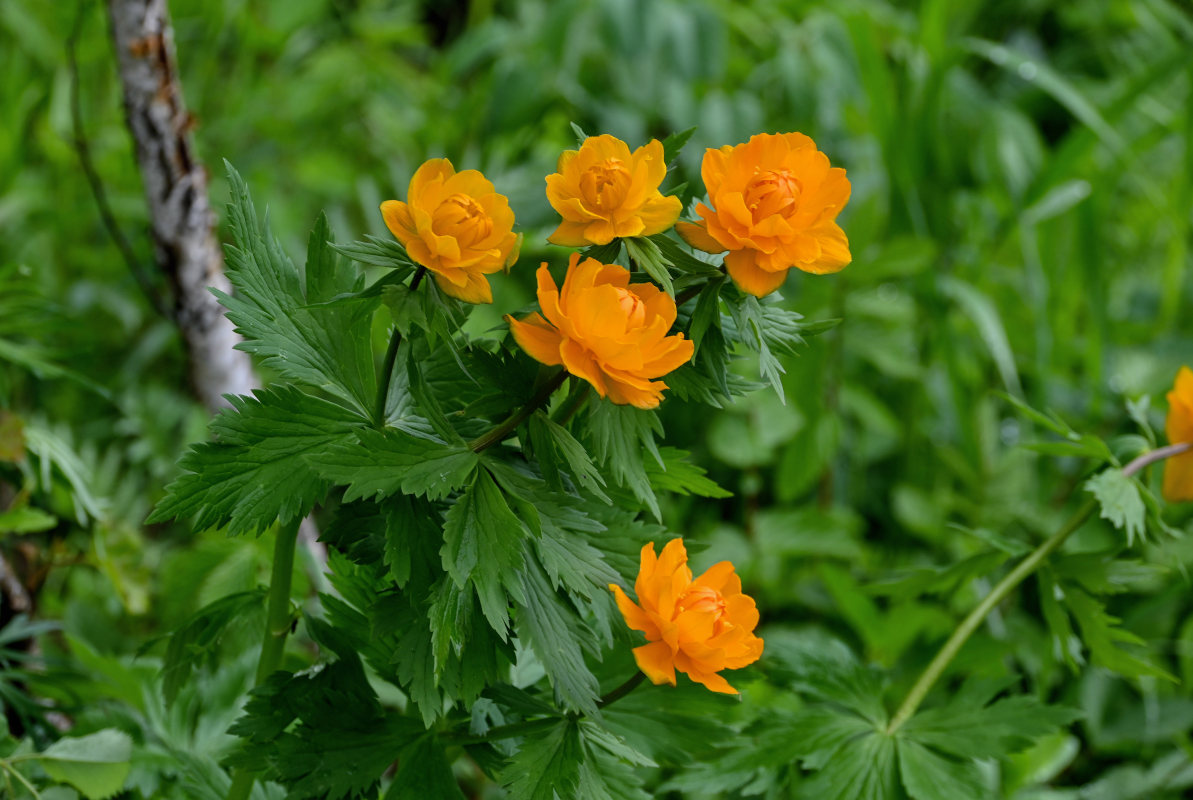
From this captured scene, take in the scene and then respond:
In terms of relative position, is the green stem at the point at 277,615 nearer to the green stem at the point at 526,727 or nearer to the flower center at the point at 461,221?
the green stem at the point at 526,727

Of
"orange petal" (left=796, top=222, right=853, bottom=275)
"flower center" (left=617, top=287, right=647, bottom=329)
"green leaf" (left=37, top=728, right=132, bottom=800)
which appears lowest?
"green leaf" (left=37, top=728, right=132, bottom=800)

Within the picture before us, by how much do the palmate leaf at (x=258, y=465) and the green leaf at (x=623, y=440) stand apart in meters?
0.16

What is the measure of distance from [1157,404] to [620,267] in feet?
4.60

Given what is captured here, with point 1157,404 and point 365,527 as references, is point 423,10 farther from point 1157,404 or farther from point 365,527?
point 365,527

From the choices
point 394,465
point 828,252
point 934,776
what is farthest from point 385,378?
point 934,776

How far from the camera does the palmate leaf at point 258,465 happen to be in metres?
0.62

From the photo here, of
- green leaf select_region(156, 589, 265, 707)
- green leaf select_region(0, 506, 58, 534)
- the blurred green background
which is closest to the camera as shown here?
green leaf select_region(156, 589, 265, 707)

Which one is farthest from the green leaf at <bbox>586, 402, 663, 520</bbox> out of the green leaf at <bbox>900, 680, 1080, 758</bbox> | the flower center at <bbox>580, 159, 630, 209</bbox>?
the green leaf at <bbox>900, 680, 1080, 758</bbox>

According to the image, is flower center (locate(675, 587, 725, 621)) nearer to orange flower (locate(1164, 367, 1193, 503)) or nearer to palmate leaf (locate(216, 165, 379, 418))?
palmate leaf (locate(216, 165, 379, 418))

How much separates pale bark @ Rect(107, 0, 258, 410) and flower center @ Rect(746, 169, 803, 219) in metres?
0.75

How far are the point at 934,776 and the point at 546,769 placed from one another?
0.38 meters

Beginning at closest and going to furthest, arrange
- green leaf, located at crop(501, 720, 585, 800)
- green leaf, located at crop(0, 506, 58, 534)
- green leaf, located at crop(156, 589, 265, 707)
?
1. green leaf, located at crop(501, 720, 585, 800)
2. green leaf, located at crop(156, 589, 265, 707)
3. green leaf, located at crop(0, 506, 58, 534)

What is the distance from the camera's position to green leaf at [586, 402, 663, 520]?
58 cm

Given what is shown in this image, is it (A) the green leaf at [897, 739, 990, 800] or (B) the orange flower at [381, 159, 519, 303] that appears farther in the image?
(A) the green leaf at [897, 739, 990, 800]
